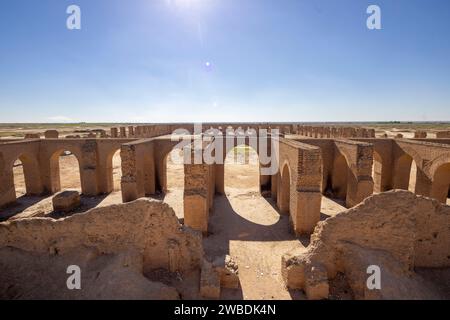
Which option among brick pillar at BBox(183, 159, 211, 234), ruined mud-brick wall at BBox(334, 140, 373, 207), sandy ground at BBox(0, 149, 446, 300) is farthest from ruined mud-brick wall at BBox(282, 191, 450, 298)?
ruined mud-brick wall at BBox(334, 140, 373, 207)

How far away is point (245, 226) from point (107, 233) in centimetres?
702

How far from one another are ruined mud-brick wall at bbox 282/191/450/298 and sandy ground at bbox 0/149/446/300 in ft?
3.09

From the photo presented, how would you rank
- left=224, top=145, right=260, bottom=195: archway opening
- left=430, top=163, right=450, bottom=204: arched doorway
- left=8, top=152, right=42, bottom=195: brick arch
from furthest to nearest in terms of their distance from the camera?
left=224, top=145, right=260, bottom=195: archway opening < left=8, top=152, right=42, bottom=195: brick arch < left=430, top=163, right=450, bottom=204: arched doorway

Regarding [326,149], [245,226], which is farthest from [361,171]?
[245,226]

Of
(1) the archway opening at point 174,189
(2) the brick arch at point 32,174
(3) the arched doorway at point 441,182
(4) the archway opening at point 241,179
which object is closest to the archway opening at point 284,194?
(4) the archway opening at point 241,179

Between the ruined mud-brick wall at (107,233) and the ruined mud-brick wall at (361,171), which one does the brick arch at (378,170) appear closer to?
the ruined mud-brick wall at (361,171)

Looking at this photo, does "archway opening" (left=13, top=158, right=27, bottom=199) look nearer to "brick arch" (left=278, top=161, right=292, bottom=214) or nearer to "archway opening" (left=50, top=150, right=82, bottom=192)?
"archway opening" (left=50, top=150, right=82, bottom=192)

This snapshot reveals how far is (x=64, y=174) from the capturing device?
23.2m

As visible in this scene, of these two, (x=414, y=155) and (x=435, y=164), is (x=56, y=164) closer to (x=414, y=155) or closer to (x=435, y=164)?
(x=414, y=155)

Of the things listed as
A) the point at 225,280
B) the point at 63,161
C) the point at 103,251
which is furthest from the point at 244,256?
the point at 63,161

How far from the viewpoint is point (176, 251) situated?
22.9 feet

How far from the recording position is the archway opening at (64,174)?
58.3ft

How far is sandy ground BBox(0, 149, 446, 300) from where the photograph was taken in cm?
770
